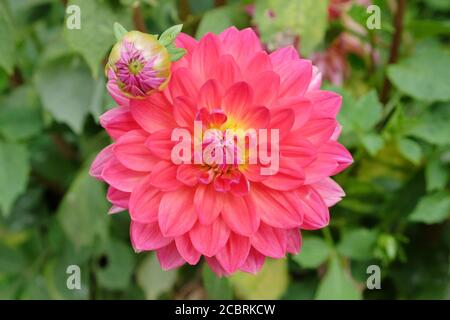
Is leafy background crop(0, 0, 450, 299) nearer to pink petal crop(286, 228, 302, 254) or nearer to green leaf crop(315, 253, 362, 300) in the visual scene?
green leaf crop(315, 253, 362, 300)

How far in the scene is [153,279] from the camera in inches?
32.6

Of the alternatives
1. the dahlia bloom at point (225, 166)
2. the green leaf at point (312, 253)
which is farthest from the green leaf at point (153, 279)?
the dahlia bloom at point (225, 166)

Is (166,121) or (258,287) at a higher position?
(166,121)

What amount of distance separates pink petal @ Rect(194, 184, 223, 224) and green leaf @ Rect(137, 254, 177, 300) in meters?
0.27

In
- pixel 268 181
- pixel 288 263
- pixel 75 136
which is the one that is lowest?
pixel 288 263

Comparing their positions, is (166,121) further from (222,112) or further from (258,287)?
(258,287)

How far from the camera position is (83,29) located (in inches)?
28.0

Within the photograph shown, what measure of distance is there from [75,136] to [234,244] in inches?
16.9

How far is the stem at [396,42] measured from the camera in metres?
0.82

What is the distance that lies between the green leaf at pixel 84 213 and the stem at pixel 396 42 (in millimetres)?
363

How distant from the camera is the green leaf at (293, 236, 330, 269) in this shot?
0.79 m

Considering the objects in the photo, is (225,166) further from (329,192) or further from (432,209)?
(432,209)

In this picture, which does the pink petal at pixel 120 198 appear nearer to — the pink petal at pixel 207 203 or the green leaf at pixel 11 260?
the pink petal at pixel 207 203
